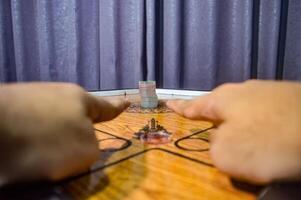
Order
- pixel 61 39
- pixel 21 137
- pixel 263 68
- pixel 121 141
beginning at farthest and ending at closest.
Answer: pixel 61 39 → pixel 263 68 → pixel 121 141 → pixel 21 137

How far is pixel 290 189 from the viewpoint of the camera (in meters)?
0.35

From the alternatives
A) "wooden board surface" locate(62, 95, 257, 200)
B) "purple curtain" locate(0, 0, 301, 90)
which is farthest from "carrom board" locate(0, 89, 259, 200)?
"purple curtain" locate(0, 0, 301, 90)

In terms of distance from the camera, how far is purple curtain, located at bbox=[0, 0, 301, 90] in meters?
1.17

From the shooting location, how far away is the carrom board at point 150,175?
0.37 meters

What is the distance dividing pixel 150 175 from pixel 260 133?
0.18m

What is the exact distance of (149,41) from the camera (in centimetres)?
142

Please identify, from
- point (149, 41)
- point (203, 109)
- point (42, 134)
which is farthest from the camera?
point (149, 41)

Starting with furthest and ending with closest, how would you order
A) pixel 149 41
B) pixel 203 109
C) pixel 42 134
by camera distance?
pixel 149 41
pixel 203 109
pixel 42 134

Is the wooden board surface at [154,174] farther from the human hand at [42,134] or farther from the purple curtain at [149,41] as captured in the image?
the purple curtain at [149,41]

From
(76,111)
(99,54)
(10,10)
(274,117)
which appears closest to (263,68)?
(99,54)

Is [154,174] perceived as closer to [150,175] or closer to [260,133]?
[150,175]

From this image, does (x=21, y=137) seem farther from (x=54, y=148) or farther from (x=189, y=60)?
(x=189, y=60)

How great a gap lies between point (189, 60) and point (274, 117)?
1033 mm

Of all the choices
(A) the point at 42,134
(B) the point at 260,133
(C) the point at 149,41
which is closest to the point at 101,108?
(A) the point at 42,134
